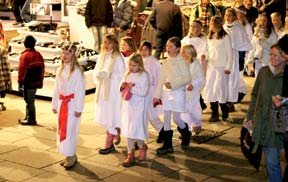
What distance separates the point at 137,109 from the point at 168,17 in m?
4.73

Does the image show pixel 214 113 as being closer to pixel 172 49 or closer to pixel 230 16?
pixel 230 16

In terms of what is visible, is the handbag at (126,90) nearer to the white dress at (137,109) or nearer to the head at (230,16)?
the white dress at (137,109)

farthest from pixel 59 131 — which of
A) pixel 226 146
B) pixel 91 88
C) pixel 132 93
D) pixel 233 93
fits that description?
pixel 91 88

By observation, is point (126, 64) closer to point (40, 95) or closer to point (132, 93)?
point (132, 93)

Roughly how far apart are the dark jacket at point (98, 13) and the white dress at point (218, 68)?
4173mm

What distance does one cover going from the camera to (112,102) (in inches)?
356

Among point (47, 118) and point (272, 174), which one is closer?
point (272, 174)

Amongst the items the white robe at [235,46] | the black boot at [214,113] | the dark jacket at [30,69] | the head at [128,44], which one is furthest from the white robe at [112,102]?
the white robe at [235,46]

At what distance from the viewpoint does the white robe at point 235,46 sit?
11227 millimetres

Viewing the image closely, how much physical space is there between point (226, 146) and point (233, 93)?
1.91 m

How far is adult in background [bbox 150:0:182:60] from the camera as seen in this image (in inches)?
505

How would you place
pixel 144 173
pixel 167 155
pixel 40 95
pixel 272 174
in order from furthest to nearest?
pixel 40 95 < pixel 167 155 < pixel 144 173 < pixel 272 174

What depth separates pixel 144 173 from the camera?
8258 millimetres

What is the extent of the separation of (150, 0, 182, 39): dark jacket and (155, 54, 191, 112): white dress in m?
4.08
